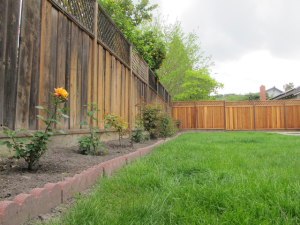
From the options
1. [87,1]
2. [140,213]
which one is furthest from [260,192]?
[87,1]

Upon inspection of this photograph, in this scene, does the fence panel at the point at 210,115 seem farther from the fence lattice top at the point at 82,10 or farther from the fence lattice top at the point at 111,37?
the fence lattice top at the point at 82,10

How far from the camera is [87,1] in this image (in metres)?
3.19

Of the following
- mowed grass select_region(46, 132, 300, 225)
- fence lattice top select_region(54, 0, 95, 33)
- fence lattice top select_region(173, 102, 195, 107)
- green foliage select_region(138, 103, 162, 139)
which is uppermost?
fence lattice top select_region(54, 0, 95, 33)

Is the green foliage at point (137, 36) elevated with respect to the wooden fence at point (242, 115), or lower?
elevated

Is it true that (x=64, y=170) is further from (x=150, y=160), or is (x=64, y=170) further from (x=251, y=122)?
(x=251, y=122)

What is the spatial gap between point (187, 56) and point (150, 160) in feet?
48.8

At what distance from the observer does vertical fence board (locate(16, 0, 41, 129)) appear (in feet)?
6.28

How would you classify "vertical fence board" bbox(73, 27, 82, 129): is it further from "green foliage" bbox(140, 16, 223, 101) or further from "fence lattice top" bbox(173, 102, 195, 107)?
"green foliage" bbox(140, 16, 223, 101)

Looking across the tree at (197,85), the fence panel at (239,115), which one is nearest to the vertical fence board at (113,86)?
the fence panel at (239,115)

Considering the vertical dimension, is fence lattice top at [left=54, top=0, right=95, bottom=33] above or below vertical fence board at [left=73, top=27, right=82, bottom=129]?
above

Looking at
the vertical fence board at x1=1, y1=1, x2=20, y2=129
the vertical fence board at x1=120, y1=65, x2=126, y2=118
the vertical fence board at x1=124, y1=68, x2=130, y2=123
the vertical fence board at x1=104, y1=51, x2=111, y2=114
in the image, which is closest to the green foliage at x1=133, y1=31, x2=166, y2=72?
the vertical fence board at x1=124, y1=68, x2=130, y2=123

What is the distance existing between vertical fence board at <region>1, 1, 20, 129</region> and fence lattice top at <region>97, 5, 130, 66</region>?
1781 millimetres

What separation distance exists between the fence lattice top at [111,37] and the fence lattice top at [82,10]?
0.87 feet

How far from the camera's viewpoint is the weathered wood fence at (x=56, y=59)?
181cm
